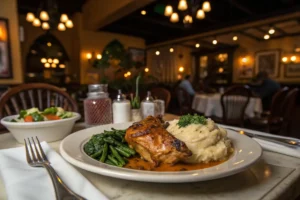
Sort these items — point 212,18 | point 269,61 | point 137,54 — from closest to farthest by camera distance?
point 212,18, point 137,54, point 269,61

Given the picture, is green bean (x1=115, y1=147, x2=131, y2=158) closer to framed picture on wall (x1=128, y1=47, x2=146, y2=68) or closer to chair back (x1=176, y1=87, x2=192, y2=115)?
chair back (x1=176, y1=87, x2=192, y2=115)

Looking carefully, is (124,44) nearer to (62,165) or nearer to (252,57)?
(252,57)

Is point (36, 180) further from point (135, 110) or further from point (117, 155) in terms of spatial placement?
point (135, 110)

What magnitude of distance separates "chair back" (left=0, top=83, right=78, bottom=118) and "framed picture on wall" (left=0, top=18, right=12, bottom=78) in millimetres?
3496

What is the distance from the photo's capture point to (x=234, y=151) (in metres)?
0.65

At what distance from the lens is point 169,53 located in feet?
42.0

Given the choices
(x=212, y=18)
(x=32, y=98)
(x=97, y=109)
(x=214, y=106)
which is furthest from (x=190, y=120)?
(x=212, y=18)

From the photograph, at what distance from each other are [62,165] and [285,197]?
0.62 metres

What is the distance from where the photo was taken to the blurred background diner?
356 centimetres

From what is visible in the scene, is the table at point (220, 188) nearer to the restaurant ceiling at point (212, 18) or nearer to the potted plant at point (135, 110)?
the potted plant at point (135, 110)

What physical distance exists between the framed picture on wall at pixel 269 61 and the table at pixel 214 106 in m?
8.45

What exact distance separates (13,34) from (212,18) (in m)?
6.70

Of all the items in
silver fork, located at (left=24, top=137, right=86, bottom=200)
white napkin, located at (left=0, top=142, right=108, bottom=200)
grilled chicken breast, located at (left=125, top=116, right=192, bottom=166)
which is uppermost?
grilled chicken breast, located at (left=125, top=116, right=192, bottom=166)

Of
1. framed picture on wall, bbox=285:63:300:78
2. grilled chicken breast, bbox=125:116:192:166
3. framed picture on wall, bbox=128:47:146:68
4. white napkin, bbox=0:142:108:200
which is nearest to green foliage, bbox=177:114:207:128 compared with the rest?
grilled chicken breast, bbox=125:116:192:166
